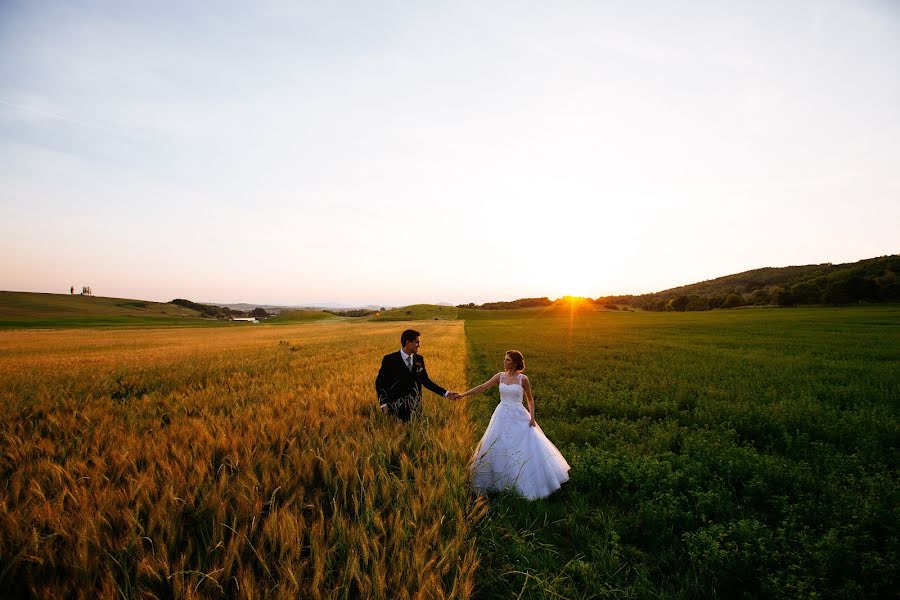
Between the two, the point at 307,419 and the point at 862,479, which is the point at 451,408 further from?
the point at 862,479

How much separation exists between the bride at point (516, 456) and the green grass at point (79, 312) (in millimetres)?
89313

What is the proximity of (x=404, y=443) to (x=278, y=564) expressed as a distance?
294cm

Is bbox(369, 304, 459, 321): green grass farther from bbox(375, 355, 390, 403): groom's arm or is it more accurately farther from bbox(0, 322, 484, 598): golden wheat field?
bbox(0, 322, 484, 598): golden wheat field

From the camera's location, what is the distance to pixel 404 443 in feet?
18.0

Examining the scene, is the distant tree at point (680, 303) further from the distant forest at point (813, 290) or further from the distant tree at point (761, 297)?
the distant tree at point (761, 297)

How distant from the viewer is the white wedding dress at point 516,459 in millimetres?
5465

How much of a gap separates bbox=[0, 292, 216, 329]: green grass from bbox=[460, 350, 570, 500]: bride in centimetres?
8931

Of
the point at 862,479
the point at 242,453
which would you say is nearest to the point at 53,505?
the point at 242,453

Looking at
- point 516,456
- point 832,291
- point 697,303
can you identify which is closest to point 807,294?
point 832,291

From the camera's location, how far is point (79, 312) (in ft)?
302

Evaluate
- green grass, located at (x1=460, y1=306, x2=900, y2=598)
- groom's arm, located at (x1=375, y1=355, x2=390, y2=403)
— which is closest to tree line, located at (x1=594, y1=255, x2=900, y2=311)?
green grass, located at (x1=460, y1=306, x2=900, y2=598)

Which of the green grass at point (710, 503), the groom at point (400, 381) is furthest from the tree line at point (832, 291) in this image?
the groom at point (400, 381)

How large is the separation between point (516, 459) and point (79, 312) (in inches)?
5117

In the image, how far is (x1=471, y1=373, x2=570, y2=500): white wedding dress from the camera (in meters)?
5.46
